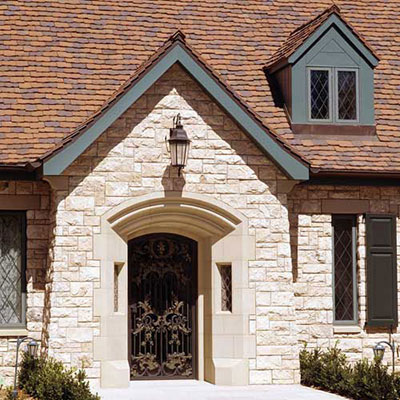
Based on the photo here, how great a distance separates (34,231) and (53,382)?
3156mm

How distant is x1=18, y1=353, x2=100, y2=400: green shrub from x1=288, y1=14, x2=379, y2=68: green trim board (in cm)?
650

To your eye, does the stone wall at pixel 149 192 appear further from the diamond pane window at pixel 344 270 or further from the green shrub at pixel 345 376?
the diamond pane window at pixel 344 270

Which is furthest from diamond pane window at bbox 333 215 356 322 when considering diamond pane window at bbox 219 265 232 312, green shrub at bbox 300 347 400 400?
diamond pane window at bbox 219 265 232 312

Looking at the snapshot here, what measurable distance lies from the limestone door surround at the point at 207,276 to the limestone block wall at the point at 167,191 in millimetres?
121

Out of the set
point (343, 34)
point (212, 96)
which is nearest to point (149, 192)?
point (212, 96)

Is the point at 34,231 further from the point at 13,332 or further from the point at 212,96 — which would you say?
the point at 212,96

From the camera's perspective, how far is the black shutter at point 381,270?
1650 centimetres

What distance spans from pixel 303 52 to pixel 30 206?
530 cm

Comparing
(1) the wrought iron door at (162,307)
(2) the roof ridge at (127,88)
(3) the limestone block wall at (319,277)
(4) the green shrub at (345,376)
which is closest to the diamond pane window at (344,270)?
(3) the limestone block wall at (319,277)

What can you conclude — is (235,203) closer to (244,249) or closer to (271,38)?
(244,249)

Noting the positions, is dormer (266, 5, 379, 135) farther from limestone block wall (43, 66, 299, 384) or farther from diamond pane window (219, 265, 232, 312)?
diamond pane window (219, 265, 232, 312)

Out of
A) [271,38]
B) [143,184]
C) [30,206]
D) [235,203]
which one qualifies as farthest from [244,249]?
→ [271,38]

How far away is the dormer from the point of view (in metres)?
16.9

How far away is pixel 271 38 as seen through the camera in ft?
61.1
